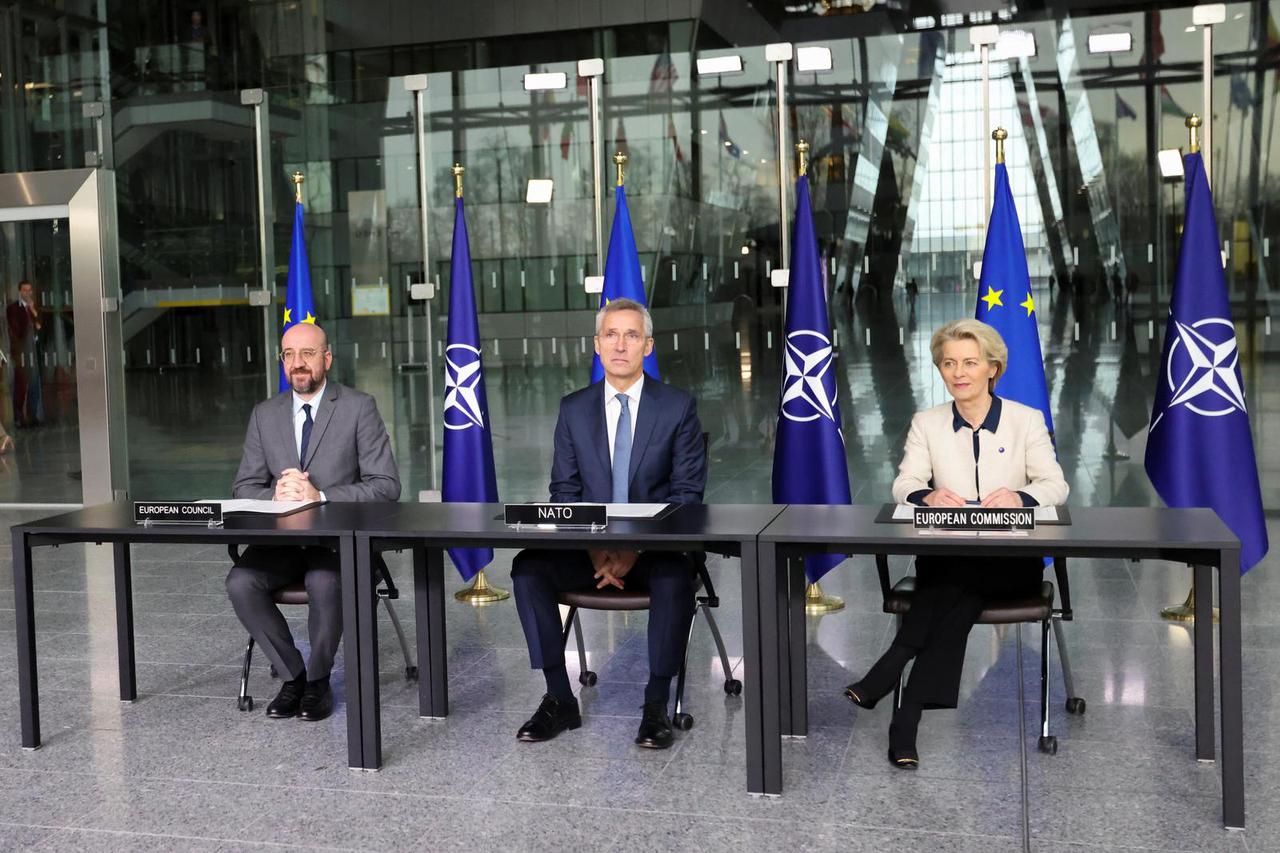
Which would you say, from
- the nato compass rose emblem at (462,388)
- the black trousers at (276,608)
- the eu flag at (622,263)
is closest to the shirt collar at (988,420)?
the black trousers at (276,608)

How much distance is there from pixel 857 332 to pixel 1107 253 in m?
1.40

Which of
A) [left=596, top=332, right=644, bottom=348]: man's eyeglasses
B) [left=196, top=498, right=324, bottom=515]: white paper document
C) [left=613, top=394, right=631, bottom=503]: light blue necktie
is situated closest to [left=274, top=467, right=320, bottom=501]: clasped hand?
[left=196, top=498, right=324, bottom=515]: white paper document

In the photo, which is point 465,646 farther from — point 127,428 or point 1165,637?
point 127,428

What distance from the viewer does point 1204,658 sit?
3.50m

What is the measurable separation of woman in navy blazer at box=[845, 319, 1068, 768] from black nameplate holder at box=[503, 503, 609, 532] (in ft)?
2.87

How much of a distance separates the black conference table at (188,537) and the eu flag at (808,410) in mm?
2206

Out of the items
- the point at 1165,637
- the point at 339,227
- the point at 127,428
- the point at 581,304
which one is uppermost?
the point at 339,227

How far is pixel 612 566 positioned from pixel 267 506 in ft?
3.54

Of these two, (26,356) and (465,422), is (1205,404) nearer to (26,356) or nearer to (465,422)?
(465,422)

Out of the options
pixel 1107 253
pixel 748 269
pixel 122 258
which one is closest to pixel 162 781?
pixel 748 269

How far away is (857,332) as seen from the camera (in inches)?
300

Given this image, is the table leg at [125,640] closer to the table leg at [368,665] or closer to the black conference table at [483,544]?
the black conference table at [483,544]

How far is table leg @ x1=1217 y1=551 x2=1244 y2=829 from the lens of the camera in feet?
10.4

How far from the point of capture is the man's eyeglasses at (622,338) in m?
4.34
